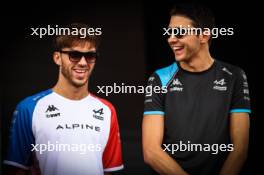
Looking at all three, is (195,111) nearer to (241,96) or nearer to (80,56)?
(241,96)

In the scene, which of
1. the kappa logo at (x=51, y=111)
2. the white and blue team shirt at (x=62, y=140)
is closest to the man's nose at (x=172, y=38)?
the white and blue team shirt at (x=62, y=140)

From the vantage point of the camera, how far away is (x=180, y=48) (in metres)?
4.71

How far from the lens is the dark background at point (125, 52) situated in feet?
15.4

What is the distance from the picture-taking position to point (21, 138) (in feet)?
15.4

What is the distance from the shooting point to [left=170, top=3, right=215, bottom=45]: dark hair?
15.4 ft

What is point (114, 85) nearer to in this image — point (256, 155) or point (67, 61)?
point (67, 61)

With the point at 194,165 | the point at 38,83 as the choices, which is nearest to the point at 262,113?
the point at 194,165

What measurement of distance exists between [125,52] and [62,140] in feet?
2.84

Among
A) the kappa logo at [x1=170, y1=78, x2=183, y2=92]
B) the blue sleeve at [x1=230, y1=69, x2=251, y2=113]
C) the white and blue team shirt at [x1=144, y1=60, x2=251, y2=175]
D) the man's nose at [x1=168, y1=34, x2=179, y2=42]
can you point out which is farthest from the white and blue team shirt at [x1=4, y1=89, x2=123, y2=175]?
the blue sleeve at [x1=230, y1=69, x2=251, y2=113]

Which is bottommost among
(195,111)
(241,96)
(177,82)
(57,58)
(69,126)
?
(69,126)

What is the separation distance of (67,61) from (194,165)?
130 cm

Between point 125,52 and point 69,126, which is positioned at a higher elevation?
point 125,52

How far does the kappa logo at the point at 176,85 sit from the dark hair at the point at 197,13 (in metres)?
0.41

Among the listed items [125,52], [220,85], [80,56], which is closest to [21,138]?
[80,56]
